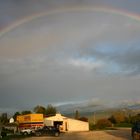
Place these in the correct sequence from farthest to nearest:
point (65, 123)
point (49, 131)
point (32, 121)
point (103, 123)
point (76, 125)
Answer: point (103, 123), point (76, 125), point (65, 123), point (32, 121), point (49, 131)

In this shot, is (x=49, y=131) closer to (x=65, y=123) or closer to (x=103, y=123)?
(x=65, y=123)

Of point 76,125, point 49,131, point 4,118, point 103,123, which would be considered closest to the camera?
point 49,131

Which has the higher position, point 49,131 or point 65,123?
point 65,123

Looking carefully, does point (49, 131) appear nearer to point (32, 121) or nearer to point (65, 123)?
point (32, 121)

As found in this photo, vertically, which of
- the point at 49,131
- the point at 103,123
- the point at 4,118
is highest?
the point at 4,118

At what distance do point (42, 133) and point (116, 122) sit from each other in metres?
62.6

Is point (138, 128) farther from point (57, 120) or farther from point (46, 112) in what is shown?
point (46, 112)

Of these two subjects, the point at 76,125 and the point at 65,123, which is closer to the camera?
the point at 65,123

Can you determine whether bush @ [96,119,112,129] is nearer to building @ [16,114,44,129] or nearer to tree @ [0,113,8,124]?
tree @ [0,113,8,124]

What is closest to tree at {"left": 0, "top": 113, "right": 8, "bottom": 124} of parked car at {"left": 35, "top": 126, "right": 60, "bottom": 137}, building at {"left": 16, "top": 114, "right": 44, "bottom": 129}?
building at {"left": 16, "top": 114, "right": 44, "bottom": 129}

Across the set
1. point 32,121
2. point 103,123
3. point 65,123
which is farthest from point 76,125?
point 103,123

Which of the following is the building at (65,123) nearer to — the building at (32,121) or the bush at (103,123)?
the building at (32,121)

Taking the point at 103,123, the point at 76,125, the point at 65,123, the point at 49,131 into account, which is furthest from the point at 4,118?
the point at 49,131

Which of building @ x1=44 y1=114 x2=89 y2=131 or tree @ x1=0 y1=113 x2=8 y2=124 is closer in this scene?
building @ x1=44 y1=114 x2=89 y2=131
